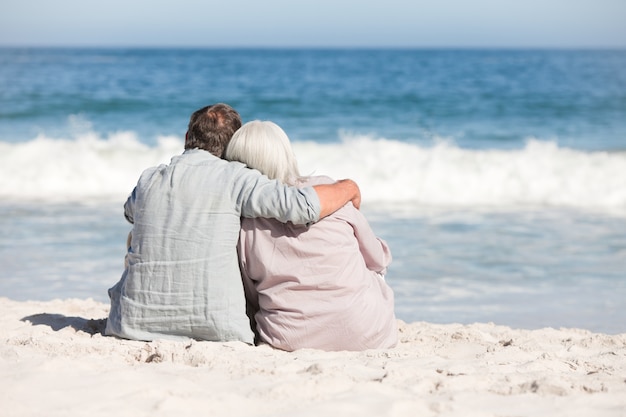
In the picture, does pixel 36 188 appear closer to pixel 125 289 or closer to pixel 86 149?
pixel 86 149

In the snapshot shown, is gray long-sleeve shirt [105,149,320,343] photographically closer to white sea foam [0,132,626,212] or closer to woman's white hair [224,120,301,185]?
woman's white hair [224,120,301,185]

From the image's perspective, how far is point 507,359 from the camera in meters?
3.59

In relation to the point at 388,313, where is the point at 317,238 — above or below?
above

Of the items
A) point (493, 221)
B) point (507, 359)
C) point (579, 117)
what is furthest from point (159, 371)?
point (579, 117)

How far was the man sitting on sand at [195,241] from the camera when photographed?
3.42 m

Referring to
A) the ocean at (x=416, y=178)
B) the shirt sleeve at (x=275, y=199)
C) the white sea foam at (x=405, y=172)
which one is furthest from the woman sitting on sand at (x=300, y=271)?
the white sea foam at (x=405, y=172)

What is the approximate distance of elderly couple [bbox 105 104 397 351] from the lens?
3.43m

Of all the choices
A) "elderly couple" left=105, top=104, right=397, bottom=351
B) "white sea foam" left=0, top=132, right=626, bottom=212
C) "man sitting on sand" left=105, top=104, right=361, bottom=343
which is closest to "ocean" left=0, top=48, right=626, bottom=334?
"white sea foam" left=0, top=132, right=626, bottom=212

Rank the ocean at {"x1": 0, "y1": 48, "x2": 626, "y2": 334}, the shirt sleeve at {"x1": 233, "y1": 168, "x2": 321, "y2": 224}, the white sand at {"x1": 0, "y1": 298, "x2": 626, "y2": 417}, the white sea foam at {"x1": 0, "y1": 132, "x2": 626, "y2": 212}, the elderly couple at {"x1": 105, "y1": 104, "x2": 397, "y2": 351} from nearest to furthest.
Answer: the white sand at {"x1": 0, "y1": 298, "x2": 626, "y2": 417}, the shirt sleeve at {"x1": 233, "y1": 168, "x2": 321, "y2": 224}, the elderly couple at {"x1": 105, "y1": 104, "x2": 397, "y2": 351}, the ocean at {"x1": 0, "y1": 48, "x2": 626, "y2": 334}, the white sea foam at {"x1": 0, "y1": 132, "x2": 626, "y2": 212}

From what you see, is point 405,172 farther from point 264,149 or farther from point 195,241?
point 195,241

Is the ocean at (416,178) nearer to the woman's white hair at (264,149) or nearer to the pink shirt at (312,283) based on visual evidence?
the pink shirt at (312,283)

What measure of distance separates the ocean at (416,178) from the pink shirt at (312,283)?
1.62 m

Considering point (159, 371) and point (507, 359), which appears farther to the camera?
point (507, 359)

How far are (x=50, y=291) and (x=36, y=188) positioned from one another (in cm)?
535
